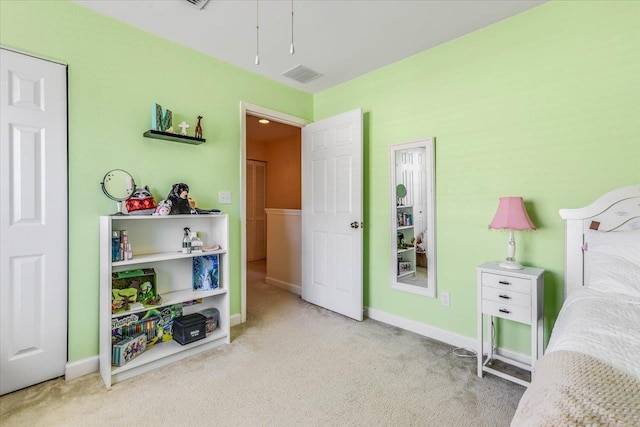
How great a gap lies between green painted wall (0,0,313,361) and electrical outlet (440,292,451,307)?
2209 mm

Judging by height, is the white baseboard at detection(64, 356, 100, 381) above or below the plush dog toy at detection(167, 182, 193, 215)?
below

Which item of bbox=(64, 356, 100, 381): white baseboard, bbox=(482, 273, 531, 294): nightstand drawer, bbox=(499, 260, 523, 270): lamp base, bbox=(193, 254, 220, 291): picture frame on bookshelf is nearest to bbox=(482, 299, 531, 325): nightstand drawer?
bbox=(482, 273, 531, 294): nightstand drawer

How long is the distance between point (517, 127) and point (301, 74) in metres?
2.03

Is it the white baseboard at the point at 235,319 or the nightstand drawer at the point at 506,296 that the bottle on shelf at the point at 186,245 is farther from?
the nightstand drawer at the point at 506,296

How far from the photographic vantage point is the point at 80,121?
81.7 inches

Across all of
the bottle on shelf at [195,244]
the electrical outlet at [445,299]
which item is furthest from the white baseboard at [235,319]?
the electrical outlet at [445,299]

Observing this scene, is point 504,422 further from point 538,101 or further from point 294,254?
point 294,254

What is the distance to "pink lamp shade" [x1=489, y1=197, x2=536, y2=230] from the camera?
1949 millimetres

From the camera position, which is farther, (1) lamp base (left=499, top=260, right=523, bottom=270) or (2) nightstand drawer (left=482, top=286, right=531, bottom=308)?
(1) lamp base (left=499, top=260, right=523, bottom=270)

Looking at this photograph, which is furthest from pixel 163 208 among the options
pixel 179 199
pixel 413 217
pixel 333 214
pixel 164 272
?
Answer: pixel 413 217

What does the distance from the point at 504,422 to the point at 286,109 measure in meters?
3.21

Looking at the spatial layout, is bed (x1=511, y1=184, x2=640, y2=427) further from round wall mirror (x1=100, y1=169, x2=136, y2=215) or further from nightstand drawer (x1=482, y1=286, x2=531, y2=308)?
round wall mirror (x1=100, y1=169, x2=136, y2=215)

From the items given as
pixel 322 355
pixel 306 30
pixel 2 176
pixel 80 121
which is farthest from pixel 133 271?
pixel 306 30

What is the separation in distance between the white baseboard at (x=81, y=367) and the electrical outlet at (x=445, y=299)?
107 inches
